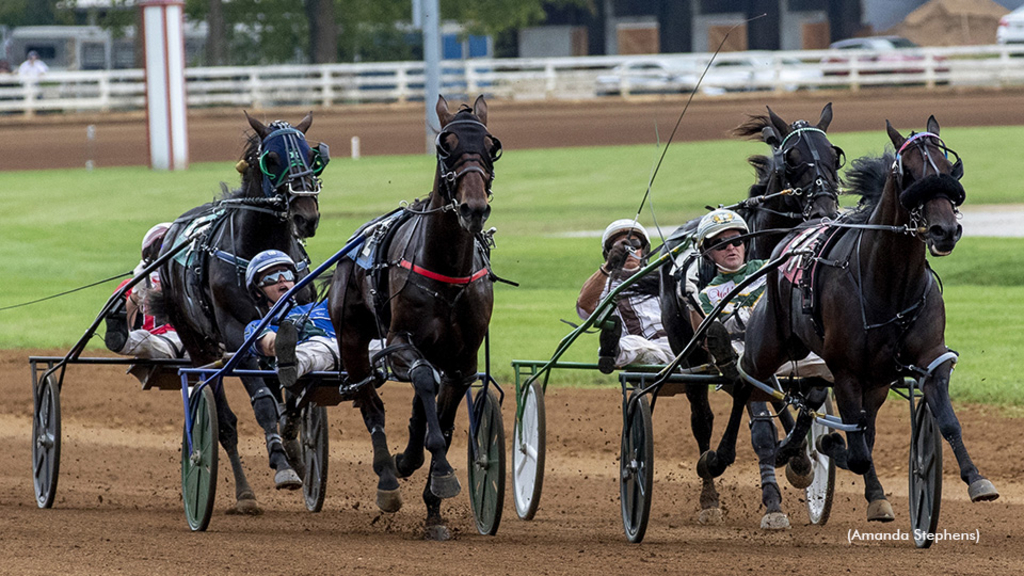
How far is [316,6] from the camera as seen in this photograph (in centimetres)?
4312

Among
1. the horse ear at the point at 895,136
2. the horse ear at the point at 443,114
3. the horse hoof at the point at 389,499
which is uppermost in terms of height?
the horse ear at the point at 443,114

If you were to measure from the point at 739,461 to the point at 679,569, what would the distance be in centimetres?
405

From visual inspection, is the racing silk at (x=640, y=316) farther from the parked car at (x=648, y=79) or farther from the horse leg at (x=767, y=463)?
the parked car at (x=648, y=79)

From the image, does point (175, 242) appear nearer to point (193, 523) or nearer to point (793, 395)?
point (193, 523)

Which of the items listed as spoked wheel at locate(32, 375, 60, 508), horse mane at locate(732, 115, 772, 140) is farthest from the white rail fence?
spoked wheel at locate(32, 375, 60, 508)

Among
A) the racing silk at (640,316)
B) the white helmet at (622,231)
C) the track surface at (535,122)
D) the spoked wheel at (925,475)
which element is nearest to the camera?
the spoked wheel at (925,475)

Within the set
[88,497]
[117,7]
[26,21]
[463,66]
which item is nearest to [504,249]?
[88,497]

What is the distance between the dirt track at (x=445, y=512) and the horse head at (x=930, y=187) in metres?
1.25

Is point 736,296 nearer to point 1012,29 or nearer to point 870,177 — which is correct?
point 870,177

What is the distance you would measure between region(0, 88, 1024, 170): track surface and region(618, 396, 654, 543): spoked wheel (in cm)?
2304

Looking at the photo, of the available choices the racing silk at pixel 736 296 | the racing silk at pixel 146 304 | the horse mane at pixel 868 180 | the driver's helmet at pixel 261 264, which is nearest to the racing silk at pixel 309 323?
the driver's helmet at pixel 261 264

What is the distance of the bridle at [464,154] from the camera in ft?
20.3

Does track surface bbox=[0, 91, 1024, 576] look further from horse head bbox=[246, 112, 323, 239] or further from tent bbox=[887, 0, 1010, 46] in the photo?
tent bbox=[887, 0, 1010, 46]

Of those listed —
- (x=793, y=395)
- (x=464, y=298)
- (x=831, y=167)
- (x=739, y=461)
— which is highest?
(x=831, y=167)
